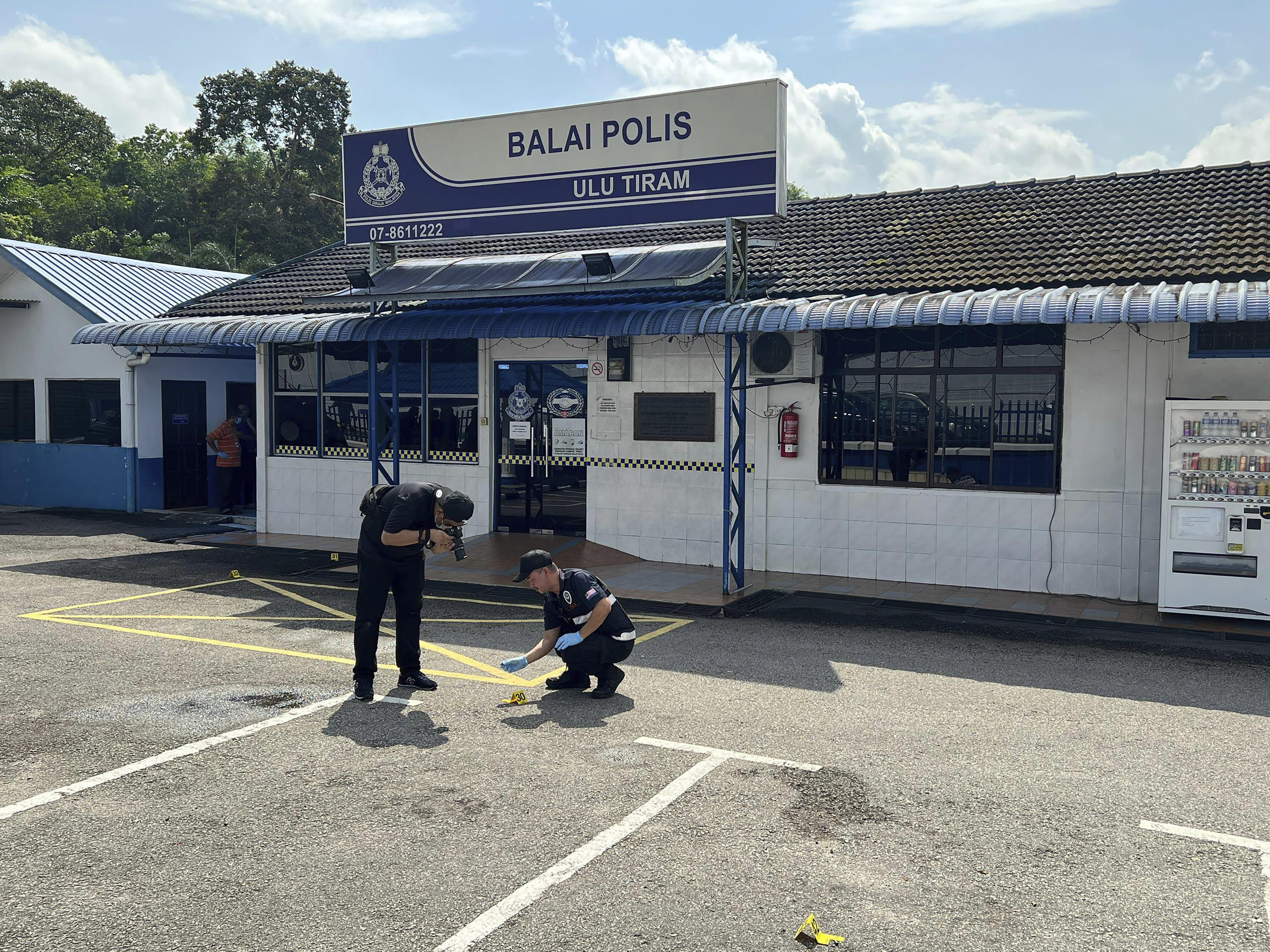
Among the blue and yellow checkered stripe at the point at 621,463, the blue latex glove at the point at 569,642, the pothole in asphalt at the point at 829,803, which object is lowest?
the pothole in asphalt at the point at 829,803

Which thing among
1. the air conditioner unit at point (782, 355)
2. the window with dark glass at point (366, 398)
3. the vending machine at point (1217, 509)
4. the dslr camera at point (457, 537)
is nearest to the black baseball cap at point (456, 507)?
the dslr camera at point (457, 537)

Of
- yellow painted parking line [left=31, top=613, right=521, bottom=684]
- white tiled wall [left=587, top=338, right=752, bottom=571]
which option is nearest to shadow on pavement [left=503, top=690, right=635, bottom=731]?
yellow painted parking line [left=31, top=613, right=521, bottom=684]

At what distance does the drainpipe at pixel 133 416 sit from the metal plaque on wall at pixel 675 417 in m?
10.2

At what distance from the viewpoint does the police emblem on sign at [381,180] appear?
14.9 metres

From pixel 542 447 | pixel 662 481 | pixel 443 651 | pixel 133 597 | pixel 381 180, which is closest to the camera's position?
pixel 443 651

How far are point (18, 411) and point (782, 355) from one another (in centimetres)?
1632

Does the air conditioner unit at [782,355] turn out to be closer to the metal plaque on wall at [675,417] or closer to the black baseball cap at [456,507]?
the metal plaque on wall at [675,417]

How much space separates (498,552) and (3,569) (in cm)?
639

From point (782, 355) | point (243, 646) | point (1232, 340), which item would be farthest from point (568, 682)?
point (1232, 340)

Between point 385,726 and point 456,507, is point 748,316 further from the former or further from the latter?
point 385,726

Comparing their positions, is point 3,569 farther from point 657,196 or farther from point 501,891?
point 501,891

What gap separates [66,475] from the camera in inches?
806

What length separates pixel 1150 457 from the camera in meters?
11.6

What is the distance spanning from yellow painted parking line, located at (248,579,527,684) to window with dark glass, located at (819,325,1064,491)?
584 cm
